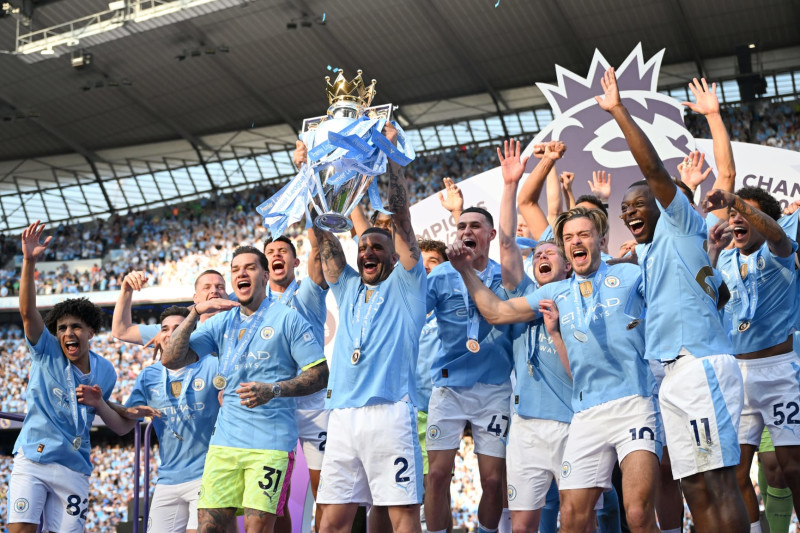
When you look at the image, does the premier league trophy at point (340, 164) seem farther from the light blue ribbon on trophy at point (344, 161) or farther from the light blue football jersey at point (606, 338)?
the light blue football jersey at point (606, 338)

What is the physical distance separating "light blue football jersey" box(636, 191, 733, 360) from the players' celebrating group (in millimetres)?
11

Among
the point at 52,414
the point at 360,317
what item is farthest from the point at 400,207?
the point at 52,414

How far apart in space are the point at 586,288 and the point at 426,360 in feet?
6.55

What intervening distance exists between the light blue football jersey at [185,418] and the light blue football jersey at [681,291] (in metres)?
3.21

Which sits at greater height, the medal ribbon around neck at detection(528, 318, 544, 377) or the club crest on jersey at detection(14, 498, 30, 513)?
the medal ribbon around neck at detection(528, 318, 544, 377)

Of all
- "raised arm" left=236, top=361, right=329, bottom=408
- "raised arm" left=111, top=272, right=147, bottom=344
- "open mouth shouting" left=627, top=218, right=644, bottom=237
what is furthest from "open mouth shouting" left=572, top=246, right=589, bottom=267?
"raised arm" left=111, top=272, right=147, bottom=344

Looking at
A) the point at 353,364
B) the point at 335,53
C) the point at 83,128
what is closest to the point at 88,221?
the point at 83,128

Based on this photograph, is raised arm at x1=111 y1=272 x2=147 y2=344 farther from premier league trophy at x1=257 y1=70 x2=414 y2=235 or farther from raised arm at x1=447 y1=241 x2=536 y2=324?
raised arm at x1=447 y1=241 x2=536 y2=324

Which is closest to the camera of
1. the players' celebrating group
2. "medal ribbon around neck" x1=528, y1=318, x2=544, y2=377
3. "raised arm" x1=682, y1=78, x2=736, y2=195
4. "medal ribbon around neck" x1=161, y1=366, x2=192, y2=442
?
the players' celebrating group

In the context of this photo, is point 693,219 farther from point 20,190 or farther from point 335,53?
point 20,190

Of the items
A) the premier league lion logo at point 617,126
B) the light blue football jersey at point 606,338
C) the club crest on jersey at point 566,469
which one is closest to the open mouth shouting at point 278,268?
the light blue football jersey at point 606,338

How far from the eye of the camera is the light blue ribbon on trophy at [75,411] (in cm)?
605

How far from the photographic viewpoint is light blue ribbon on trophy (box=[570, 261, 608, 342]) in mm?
4695

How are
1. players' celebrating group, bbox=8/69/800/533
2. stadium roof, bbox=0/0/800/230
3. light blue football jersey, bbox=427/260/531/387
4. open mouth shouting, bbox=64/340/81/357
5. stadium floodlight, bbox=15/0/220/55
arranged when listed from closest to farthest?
players' celebrating group, bbox=8/69/800/533
light blue football jersey, bbox=427/260/531/387
open mouth shouting, bbox=64/340/81/357
stadium floodlight, bbox=15/0/220/55
stadium roof, bbox=0/0/800/230
